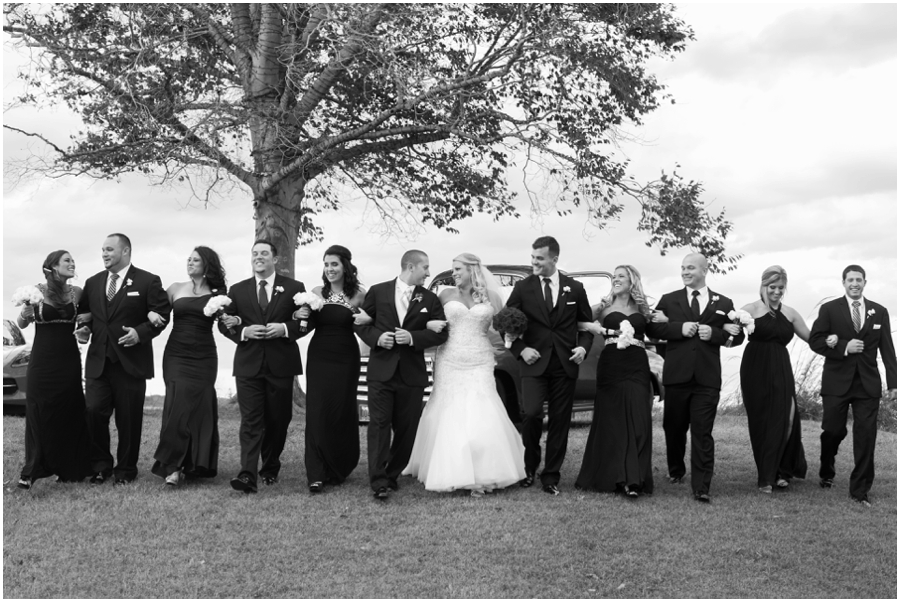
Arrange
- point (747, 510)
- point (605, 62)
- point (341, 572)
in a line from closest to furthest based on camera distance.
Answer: point (341, 572) → point (747, 510) → point (605, 62)

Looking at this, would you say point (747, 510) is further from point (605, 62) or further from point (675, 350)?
point (605, 62)

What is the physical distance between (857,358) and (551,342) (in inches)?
122

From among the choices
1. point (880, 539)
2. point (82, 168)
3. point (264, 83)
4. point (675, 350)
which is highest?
point (264, 83)

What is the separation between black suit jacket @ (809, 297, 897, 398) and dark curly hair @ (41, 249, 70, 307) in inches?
293

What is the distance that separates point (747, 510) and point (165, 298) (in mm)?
5888

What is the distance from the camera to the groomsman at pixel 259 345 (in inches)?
338

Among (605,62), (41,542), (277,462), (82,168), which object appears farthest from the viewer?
(82,168)

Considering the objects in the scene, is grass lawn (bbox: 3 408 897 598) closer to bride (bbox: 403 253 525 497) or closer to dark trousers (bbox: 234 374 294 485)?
bride (bbox: 403 253 525 497)

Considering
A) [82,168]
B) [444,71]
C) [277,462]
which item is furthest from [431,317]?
[82,168]

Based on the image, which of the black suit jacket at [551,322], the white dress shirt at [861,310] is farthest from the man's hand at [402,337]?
the white dress shirt at [861,310]

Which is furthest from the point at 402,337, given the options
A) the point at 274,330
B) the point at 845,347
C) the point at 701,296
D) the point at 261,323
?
the point at 845,347

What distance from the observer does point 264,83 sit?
15773mm

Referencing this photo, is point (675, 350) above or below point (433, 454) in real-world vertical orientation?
Answer: above

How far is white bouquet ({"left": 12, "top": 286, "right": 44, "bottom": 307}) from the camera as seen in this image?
347 inches
